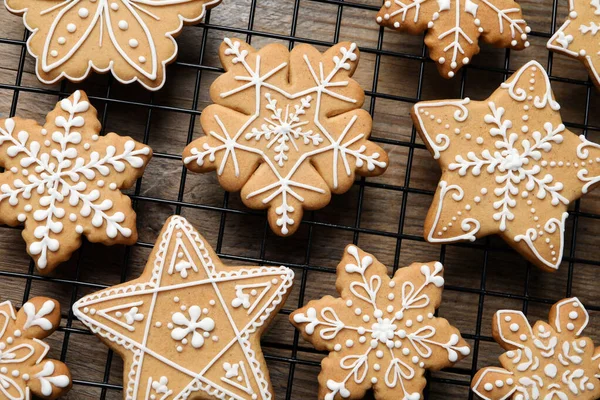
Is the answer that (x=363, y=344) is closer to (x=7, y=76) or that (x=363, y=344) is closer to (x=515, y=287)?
(x=515, y=287)

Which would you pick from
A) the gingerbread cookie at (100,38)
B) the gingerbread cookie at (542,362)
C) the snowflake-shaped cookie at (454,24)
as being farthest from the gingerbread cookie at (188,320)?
the snowflake-shaped cookie at (454,24)

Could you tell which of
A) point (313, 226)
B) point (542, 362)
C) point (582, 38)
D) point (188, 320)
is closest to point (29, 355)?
point (188, 320)

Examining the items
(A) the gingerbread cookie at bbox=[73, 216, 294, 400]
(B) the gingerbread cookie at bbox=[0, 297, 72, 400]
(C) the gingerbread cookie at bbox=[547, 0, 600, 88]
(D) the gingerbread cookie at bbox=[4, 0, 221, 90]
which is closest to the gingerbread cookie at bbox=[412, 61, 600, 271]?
(C) the gingerbread cookie at bbox=[547, 0, 600, 88]

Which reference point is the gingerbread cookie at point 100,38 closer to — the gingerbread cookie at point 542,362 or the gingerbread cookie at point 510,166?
the gingerbread cookie at point 510,166

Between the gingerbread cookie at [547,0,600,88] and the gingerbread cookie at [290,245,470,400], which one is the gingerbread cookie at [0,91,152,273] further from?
the gingerbread cookie at [547,0,600,88]

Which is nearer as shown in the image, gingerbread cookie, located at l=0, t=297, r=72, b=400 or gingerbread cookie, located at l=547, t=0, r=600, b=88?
gingerbread cookie, located at l=0, t=297, r=72, b=400

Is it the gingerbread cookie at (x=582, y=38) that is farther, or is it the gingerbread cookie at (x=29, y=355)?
the gingerbread cookie at (x=582, y=38)

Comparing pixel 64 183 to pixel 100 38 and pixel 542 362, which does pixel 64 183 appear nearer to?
pixel 100 38
